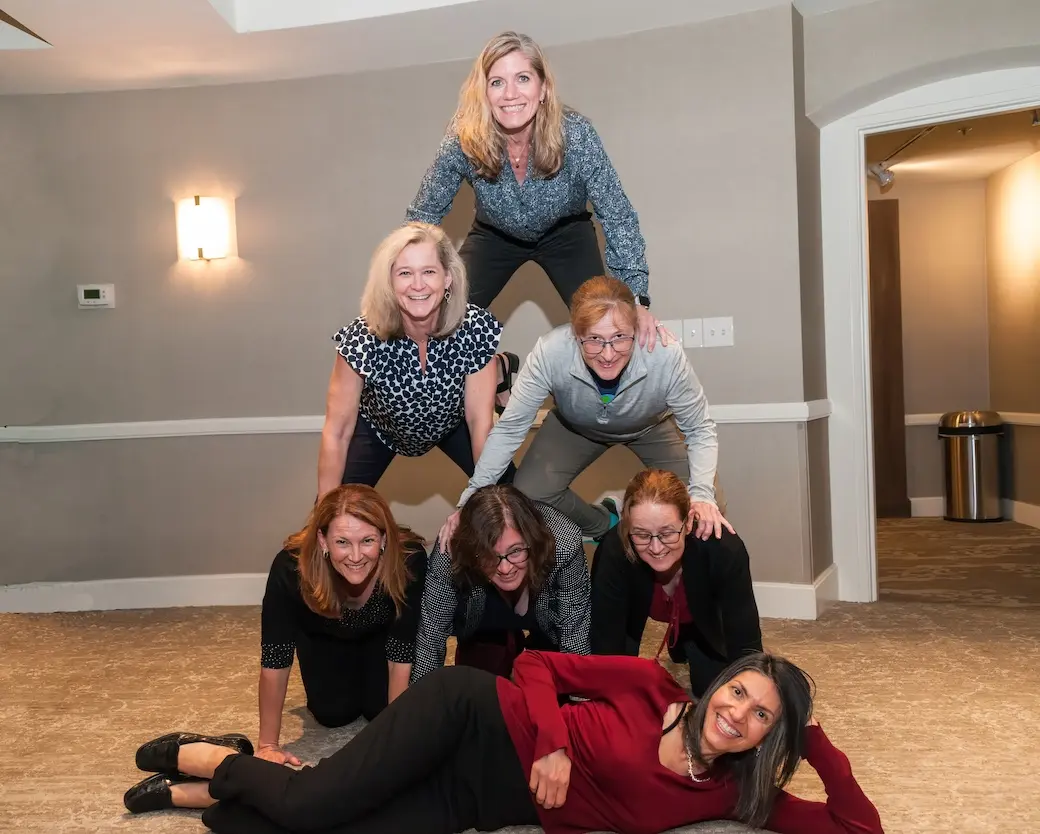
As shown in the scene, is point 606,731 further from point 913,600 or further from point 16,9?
point 16,9

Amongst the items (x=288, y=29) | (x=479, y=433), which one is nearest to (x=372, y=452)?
(x=479, y=433)

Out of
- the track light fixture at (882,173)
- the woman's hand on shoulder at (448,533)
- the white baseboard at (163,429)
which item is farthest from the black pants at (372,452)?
the track light fixture at (882,173)

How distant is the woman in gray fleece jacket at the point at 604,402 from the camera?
2428 mm

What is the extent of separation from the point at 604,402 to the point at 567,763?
101cm

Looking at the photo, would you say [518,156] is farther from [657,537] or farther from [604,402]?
[657,537]

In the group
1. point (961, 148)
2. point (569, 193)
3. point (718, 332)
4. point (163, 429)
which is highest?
point (961, 148)

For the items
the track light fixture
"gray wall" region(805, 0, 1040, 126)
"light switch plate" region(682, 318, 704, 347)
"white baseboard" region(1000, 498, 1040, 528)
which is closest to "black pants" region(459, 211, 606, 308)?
"light switch plate" region(682, 318, 704, 347)

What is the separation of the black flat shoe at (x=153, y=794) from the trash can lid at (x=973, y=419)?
5744 mm

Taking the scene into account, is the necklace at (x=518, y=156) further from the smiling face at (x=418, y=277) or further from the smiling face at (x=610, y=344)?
the smiling face at (x=610, y=344)

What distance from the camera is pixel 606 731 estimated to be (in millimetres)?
2002

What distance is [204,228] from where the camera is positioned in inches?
173

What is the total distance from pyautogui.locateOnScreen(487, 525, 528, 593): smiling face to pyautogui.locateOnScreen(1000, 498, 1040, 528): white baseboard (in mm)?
4864

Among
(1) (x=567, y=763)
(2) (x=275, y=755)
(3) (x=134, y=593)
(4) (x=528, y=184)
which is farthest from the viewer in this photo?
(3) (x=134, y=593)

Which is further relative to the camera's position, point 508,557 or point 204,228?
point 204,228
